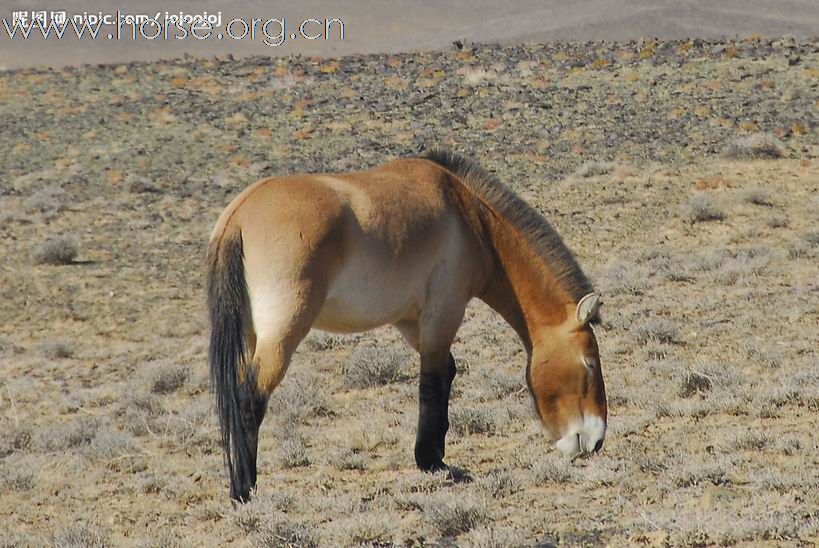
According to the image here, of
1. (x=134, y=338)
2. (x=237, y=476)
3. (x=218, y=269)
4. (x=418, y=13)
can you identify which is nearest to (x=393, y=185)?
(x=218, y=269)

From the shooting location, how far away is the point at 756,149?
63.4 ft

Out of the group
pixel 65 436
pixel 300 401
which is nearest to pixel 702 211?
pixel 300 401

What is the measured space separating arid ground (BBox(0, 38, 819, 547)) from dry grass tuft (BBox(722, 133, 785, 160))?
4cm

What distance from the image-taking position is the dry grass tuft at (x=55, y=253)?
16422 millimetres

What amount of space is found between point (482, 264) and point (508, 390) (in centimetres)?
259

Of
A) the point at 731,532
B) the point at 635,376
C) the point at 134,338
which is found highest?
the point at 731,532

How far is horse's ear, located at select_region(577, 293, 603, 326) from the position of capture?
7.49m

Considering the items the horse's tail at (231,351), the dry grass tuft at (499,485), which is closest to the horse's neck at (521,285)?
→ the dry grass tuft at (499,485)

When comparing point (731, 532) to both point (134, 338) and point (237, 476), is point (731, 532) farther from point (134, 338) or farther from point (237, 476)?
point (134, 338)

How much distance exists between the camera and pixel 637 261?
15.0 m

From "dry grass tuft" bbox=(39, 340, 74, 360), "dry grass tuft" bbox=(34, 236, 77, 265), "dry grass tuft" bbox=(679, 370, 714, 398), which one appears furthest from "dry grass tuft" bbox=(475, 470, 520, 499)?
"dry grass tuft" bbox=(34, 236, 77, 265)

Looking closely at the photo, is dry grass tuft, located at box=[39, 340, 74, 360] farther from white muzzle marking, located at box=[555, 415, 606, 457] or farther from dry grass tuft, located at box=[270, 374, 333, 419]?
white muzzle marking, located at box=[555, 415, 606, 457]

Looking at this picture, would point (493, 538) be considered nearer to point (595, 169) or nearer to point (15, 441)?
point (15, 441)

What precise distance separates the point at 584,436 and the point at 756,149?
1301cm
